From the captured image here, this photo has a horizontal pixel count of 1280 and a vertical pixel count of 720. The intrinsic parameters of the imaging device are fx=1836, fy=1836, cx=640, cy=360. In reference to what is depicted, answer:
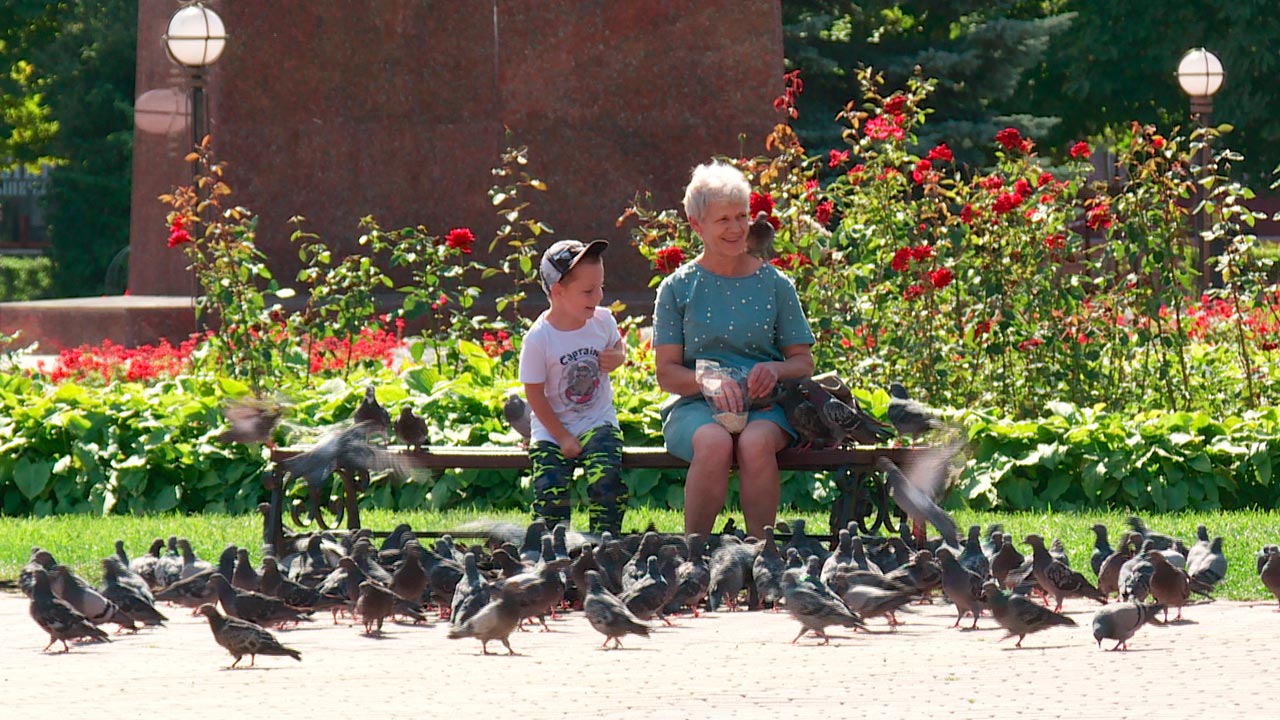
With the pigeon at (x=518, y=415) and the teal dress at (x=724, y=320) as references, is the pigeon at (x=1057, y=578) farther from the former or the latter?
the pigeon at (x=518, y=415)

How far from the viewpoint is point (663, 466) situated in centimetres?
780

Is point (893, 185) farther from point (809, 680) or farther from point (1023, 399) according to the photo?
point (809, 680)

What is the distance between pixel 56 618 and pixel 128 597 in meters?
0.45

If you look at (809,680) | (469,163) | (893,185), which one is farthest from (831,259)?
(469,163)

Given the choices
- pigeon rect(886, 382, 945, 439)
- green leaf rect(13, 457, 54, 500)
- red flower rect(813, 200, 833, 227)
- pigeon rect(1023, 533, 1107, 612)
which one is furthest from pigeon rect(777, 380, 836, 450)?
green leaf rect(13, 457, 54, 500)

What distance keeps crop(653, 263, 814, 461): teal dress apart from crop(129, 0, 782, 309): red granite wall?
26.6 ft

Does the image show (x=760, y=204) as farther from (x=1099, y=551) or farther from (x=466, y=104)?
(x=466, y=104)

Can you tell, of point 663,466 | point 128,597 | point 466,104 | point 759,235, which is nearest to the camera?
point 128,597

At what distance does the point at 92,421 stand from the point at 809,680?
20.1ft

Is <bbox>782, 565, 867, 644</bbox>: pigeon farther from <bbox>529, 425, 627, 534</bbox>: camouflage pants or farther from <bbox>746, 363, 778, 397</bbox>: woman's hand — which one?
<bbox>529, 425, 627, 534</bbox>: camouflage pants

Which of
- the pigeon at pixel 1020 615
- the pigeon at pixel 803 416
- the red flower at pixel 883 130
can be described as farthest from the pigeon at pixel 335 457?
the red flower at pixel 883 130

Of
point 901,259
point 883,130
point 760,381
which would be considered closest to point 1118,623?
point 760,381

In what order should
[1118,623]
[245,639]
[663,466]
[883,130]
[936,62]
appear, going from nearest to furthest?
[245,639]
[1118,623]
[663,466]
[883,130]
[936,62]

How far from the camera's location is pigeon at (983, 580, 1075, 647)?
6.02 meters
